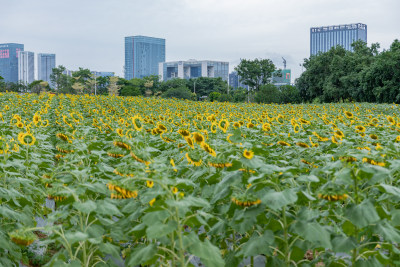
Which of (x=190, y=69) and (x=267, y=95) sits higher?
(x=190, y=69)

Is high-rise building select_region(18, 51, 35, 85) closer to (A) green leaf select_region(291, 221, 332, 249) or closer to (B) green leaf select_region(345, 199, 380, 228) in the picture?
(A) green leaf select_region(291, 221, 332, 249)

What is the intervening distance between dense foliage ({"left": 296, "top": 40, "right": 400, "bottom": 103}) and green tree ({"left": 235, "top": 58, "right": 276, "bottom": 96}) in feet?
40.3

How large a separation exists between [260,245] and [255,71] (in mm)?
57309

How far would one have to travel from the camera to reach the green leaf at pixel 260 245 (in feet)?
7.29

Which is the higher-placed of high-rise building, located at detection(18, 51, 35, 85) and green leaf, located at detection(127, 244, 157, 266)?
high-rise building, located at detection(18, 51, 35, 85)

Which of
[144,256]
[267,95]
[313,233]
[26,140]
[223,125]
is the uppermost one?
[267,95]

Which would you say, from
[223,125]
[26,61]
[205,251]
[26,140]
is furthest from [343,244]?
[26,61]

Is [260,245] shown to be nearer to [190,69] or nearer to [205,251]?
[205,251]

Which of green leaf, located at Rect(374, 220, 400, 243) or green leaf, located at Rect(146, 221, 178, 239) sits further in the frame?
green leaf, located at Rect(374, 220, 400, 243)

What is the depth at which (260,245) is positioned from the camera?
224 centimetres

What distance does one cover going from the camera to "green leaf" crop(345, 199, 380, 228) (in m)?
1.98

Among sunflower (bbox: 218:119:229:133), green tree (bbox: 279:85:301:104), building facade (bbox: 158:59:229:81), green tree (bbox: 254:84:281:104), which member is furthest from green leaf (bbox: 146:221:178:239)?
building facade (bbox: 158:59:229:81)

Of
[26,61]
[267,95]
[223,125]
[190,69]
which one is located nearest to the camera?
[223,125]

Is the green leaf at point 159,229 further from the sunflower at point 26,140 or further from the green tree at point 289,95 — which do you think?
the green tree at point 289,95
